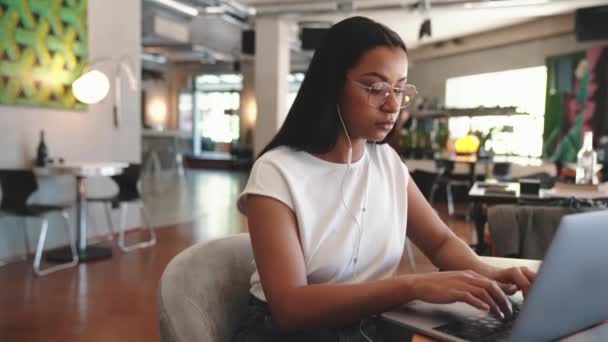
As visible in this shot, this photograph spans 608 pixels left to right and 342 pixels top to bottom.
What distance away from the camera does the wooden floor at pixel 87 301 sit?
10.5 feet

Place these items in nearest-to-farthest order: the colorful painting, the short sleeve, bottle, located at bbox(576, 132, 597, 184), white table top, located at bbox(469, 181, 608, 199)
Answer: the short sleeve → white table top, located at bbox(469, 181, 608, 199) → bottle, located at bbox(576, 132, 597, 184) → the colorful painting

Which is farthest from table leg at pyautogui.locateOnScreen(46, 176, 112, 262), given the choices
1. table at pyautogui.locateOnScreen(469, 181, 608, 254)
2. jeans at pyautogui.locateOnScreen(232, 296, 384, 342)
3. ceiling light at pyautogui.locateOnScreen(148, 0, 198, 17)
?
ceiling light at pyautogui.locateOnScreen(148, 0, 198, 17)

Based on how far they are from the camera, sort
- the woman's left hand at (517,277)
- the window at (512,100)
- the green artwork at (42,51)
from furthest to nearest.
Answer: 1. the window at (512,100)
2. the green artwork at (42,51)
3. the woman's left hand at (517,277)

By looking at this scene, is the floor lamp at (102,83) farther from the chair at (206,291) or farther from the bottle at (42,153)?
the chair at (206,291)

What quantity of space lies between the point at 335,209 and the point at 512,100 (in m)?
10.4

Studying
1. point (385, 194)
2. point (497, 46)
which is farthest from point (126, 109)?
point (497, 46)

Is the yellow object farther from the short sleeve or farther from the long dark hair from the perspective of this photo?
the short sleeve

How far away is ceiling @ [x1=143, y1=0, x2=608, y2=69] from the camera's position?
7961mm

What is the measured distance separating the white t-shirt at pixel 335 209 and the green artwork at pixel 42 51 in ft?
15.1

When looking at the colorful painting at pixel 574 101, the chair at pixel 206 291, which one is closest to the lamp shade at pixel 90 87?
the chair at pixel 206 291

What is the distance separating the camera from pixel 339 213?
3.98 feet

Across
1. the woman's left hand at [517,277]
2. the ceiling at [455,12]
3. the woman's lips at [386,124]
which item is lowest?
the woman's left hand at [517,277]

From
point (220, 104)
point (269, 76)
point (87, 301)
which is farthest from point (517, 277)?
point (220, 104)

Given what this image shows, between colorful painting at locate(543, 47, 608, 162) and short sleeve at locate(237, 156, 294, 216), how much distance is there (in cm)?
873
